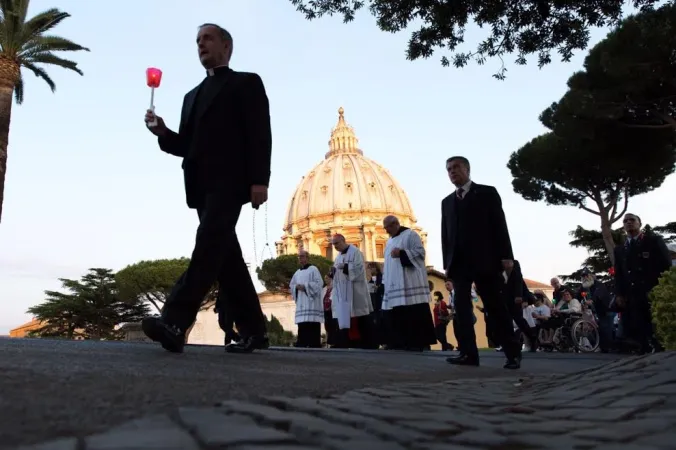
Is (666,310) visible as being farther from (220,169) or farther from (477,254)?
(220,169)

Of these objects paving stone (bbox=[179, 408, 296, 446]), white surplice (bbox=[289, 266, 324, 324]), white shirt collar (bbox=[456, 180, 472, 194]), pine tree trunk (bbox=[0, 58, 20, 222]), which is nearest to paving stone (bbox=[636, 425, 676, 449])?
paving stone (bbox=[179, 408, 296, 446])

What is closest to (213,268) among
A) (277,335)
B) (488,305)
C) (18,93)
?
(488,305)

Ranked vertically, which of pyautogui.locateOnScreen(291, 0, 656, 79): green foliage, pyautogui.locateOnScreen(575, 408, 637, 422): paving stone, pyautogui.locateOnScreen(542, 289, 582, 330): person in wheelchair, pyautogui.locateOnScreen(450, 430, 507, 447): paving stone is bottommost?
pyautogui.locateOnScreen(450, 430, 507, 447): paving stone

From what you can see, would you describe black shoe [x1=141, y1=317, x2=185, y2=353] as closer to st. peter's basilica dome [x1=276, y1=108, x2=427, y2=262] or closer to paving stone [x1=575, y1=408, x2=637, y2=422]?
paving stone [x1=575, y1=408, x2=637, y2=422]

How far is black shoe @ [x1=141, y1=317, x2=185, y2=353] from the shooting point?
395 cm

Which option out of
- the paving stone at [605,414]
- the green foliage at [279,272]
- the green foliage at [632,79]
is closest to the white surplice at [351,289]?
the green foliage at [632,79]

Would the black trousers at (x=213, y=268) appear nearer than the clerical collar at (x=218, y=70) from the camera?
Yes

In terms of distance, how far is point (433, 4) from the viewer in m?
7.88

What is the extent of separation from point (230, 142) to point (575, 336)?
9.16 meters

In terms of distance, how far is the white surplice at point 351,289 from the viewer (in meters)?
11.1

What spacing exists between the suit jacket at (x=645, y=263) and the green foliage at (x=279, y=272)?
162 feet

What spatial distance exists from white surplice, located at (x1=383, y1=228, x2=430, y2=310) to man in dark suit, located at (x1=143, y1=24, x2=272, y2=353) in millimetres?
5030

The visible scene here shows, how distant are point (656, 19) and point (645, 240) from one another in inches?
117

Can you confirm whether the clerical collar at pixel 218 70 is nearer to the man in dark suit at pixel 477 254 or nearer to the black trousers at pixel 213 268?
the black trousers at pixel 213 268
